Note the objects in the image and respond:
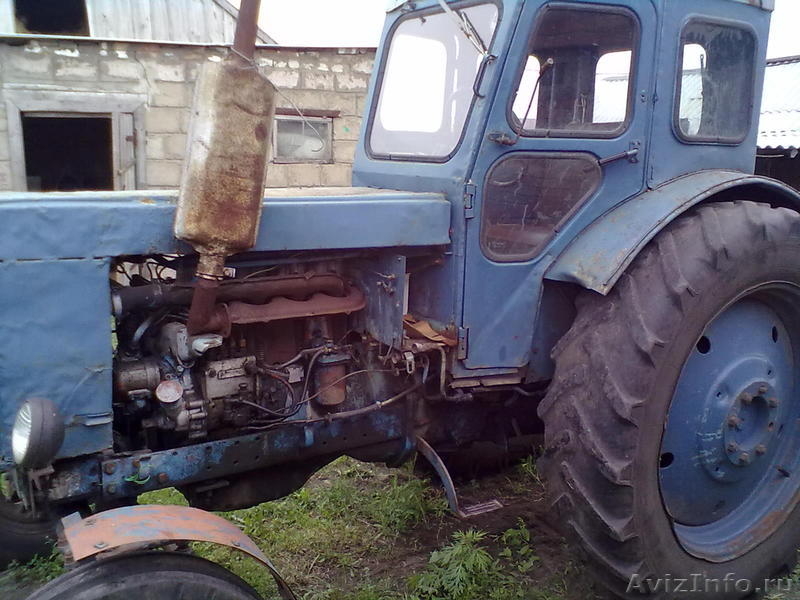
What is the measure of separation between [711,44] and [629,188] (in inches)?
27.0

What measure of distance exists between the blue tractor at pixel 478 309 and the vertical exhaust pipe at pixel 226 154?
10 mm

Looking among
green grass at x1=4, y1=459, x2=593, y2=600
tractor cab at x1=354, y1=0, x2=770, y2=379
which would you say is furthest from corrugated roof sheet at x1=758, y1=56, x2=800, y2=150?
green grass at x1=4, y1=459, x2=593, y2=600

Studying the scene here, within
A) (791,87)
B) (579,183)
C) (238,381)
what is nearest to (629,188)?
(579,183)

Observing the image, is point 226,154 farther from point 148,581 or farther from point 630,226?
point 630,226

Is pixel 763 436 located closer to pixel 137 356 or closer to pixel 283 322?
pixel 283 322

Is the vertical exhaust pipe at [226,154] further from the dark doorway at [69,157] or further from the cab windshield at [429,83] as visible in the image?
the dark doorway at [69,157]

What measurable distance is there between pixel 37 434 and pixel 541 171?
6.01 ft

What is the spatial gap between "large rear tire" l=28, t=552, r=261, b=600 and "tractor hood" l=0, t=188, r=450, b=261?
899 millimetres

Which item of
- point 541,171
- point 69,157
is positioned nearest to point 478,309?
point 541,171

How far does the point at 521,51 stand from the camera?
253cm

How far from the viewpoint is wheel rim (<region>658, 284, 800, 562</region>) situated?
270 cm

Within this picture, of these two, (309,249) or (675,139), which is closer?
(309,249)

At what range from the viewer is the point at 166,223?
2291mm

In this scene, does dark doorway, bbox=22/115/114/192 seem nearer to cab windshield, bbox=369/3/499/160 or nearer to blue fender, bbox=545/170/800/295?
cab windshield, bbox=369/3/499/160
